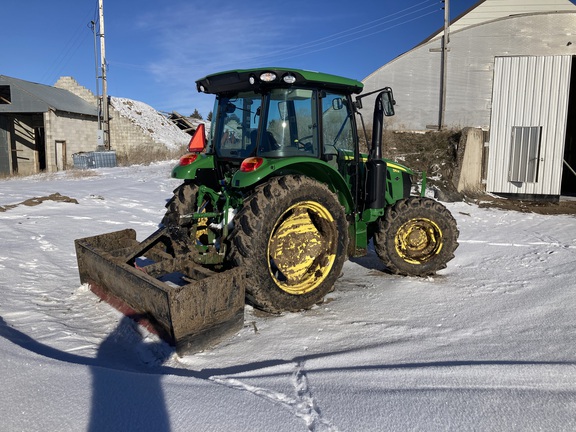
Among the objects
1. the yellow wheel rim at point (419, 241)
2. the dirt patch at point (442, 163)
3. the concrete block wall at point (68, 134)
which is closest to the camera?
the yellow wheel rim at point (419, 241)

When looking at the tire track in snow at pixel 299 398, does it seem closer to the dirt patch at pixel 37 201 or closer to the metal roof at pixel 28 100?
the dirt patch at pixel 37 201

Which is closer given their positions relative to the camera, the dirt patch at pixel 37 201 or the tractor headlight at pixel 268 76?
the tractor headlight at pixel 268 76

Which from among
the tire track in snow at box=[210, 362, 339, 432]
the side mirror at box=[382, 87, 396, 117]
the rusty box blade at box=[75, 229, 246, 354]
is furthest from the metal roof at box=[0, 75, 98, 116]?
the tire track in snow at box=[210, 362, 339, 432]

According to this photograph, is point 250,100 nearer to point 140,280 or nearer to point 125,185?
point 140,280

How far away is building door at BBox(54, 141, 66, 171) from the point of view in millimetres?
20516

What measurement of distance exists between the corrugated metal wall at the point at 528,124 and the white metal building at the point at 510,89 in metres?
0.02

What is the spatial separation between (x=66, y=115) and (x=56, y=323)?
20261mm

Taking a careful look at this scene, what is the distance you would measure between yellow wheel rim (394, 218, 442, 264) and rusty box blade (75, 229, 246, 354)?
7.53 feet

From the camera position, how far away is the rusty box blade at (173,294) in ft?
9.72

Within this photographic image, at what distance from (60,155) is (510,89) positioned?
1898 centimetres

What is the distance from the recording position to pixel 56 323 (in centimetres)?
346

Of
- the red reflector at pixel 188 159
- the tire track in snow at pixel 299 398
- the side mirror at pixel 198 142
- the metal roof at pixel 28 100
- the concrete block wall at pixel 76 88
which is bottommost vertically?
the tire track in snow at pixel 299 398

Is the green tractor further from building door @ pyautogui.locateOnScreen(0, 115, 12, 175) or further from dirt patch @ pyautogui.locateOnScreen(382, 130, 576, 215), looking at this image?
building door @ pyautogui.locateOnScreen(0, 115, 12, 175)

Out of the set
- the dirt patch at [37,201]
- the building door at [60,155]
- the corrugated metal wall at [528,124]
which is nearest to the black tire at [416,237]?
the dirt patch at [37,201]
